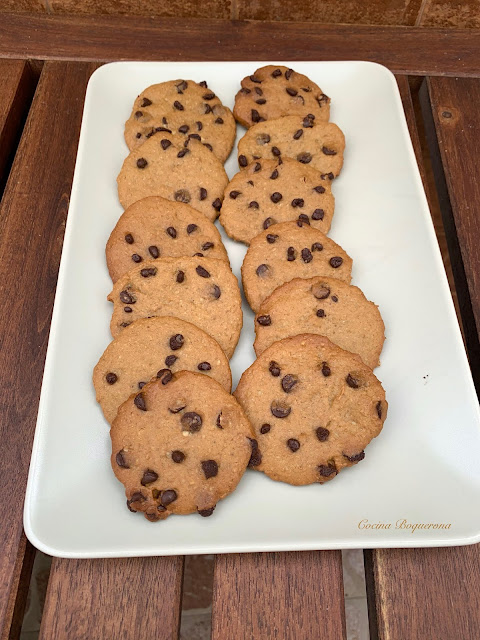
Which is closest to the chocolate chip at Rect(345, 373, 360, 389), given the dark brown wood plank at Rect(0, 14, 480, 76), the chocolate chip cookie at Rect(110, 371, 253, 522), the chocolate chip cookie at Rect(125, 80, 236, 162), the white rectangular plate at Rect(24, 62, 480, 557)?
Result: the white rectangular plate at Rect(24, 62, 480, 557)

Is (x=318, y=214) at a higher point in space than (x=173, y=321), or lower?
higher

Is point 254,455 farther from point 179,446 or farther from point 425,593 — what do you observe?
point 425,593

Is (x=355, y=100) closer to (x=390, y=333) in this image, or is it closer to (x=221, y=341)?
(x=390, y=333)

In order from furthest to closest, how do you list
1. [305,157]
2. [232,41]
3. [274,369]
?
[232,41] → [305,157] → [274,369]

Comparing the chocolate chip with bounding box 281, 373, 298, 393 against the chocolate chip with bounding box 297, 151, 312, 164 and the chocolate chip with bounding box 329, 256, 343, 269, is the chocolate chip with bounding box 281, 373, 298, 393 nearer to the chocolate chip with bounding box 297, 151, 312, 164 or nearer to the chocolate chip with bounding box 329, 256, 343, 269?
the chocolate chip with bounding box 329, 256, 343, 269

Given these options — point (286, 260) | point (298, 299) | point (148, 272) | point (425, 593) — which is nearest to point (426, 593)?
point (425, 593)
